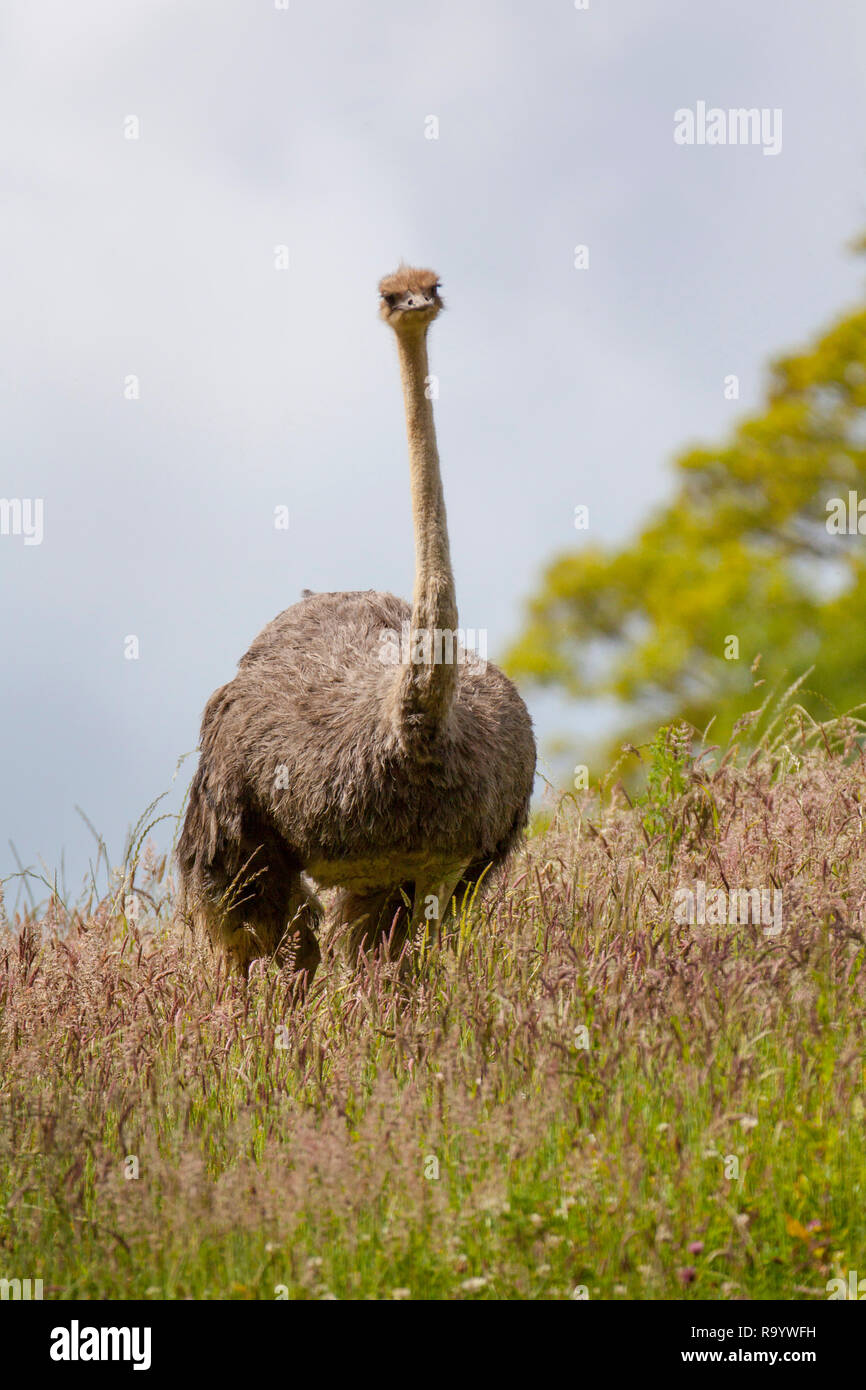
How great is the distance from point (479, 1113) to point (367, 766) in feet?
6.67

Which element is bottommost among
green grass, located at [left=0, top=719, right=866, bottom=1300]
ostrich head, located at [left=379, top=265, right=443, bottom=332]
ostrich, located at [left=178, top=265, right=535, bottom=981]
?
green grass, located at [left=0, top=719, right=866, bottom=1300]

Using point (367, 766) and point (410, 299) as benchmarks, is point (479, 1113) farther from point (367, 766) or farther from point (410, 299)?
point (410, 299)

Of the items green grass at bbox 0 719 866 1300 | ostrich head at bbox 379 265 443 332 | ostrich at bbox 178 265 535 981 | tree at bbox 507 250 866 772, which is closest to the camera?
green grass at bbox 0 719 866 1300

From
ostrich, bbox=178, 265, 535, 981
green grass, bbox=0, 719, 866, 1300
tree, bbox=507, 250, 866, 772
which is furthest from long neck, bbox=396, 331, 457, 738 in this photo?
tree, bbox=507, 250, 866, 772

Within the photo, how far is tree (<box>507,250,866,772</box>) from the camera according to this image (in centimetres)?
1992

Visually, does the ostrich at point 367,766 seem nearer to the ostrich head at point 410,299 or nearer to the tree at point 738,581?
the ostrich head at point 410,299

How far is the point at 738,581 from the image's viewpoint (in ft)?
66.8

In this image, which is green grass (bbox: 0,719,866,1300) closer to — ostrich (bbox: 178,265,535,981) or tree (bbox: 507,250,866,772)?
ostrich (bbox: 178,265,535,981)

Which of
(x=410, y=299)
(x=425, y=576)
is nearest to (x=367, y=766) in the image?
(x=425, y=576)

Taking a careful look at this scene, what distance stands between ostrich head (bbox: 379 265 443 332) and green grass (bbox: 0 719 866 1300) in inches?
95.9

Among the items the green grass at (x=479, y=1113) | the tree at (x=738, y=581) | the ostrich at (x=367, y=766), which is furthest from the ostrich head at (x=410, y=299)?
the tree at (x=738, y=581)

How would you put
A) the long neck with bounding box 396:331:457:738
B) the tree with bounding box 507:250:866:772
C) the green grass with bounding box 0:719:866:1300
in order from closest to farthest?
the green grass with bounding box 0:719:866:1300, the long neck with bounding box 396:331:457:738, the tree with bounding box 507:250:866:772

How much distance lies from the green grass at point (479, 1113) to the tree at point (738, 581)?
13.4 meters
